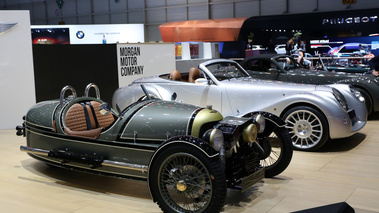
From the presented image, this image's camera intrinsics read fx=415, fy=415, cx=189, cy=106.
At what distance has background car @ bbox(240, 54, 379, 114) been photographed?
903cm

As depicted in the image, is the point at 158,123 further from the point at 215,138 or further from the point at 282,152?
the point at 282,152

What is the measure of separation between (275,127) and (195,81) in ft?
8.84

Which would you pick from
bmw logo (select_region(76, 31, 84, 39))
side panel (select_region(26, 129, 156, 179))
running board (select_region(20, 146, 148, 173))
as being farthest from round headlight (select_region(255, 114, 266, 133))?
bmw logo (select_region(76, 31, 84, 39))

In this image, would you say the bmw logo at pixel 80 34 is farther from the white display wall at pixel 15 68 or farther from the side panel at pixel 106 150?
the side panel at pixel 106 150

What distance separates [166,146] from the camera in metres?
3.82

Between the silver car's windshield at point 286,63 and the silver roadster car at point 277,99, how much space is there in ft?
6.57

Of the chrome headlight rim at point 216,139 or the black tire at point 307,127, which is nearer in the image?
the chrome headlight rim at point 216,139

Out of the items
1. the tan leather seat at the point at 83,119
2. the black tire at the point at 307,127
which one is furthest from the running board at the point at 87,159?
the black tire at the point at 307,127

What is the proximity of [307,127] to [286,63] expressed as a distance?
12.3 ft

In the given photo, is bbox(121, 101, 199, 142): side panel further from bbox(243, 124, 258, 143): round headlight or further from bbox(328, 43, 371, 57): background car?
bbox(328, 43, 371, 57): background car

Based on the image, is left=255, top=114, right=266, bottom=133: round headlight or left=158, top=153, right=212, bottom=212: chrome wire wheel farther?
left=255, top=114, right=266, bottom=133: round headlight

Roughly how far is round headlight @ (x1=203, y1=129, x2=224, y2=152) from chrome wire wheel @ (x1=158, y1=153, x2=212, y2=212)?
228 mm

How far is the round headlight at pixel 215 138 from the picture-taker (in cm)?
382

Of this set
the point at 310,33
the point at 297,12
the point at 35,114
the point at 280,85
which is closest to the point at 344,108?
the point at 280,85
